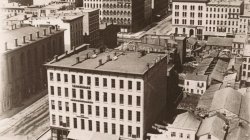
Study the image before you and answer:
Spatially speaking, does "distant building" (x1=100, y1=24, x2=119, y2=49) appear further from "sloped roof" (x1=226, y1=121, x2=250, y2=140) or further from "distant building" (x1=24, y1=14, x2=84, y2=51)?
"sloped roof" (x1=226, y1=121, x2=250, y2=140)

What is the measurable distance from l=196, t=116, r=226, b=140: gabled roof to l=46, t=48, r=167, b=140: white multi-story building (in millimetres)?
12651

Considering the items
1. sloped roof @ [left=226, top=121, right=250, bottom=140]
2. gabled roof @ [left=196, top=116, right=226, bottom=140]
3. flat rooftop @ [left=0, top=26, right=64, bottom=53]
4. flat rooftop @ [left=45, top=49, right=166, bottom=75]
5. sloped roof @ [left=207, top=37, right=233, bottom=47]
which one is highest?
flat rooftop @ [left=0, top=26, right=64, bottom=53]

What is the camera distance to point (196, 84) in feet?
422

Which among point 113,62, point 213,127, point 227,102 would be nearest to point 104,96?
point 113,62

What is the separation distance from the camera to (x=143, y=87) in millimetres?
90688

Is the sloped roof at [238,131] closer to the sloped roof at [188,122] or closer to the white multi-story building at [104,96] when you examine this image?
the sloped roof at [188,122]

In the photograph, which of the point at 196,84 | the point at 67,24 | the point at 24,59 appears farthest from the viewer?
the point at 67,24

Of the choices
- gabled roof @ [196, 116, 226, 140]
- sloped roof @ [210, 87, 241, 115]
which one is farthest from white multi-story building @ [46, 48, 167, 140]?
sloped roof @ [210, 87, 241, 115]

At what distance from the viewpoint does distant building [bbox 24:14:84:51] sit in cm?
15812

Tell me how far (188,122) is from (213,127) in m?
6.54

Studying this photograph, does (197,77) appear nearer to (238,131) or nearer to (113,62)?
(238,131)

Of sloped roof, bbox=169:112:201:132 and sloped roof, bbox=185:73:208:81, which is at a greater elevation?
sloped roof, bbox=185:73:208:81

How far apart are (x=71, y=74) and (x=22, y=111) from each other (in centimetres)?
2875

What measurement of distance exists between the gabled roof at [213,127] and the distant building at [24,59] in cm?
5621
